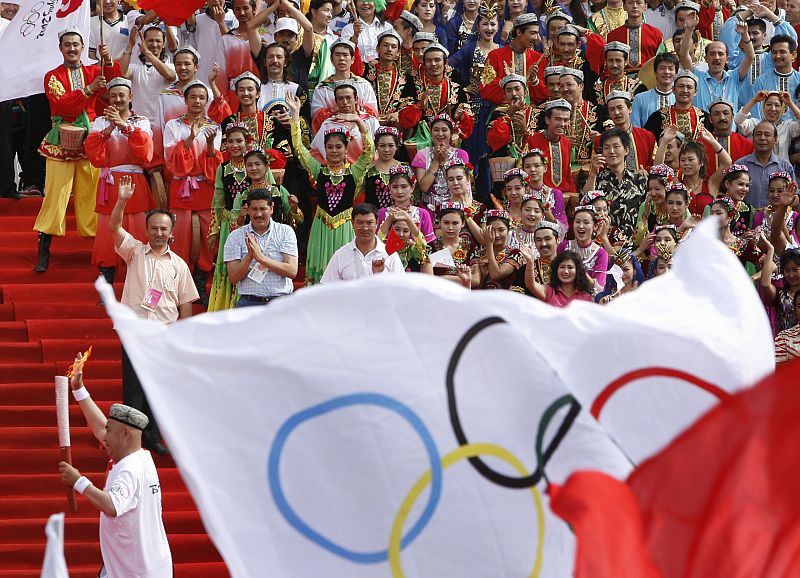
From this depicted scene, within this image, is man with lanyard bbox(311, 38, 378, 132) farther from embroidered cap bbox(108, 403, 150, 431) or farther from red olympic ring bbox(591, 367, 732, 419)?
red olympic ring bbox(591, 367, 732, 419)

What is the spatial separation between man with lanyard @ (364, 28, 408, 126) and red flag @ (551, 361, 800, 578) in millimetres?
9459

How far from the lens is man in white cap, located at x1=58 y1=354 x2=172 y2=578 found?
8.56m

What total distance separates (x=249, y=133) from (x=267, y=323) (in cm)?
776

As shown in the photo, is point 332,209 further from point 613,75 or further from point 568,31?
point 613,75

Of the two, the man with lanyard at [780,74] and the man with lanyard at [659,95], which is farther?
the man with lanyard at [780,74]

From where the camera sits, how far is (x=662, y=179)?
13039mm

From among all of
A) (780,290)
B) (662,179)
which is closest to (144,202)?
(662,179)

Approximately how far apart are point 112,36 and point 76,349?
3.49 m

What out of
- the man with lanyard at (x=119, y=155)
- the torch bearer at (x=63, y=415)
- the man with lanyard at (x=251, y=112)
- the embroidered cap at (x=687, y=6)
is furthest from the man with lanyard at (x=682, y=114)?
the torch bearer at (x=63, y=415)

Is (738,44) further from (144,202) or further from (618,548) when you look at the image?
(618,548)

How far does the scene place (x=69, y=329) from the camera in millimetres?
12188

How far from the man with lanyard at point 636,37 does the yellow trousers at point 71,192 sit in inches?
211

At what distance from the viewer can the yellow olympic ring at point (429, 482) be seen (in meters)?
5.09

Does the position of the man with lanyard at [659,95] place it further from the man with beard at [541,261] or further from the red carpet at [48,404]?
the red carpet at [48,404]
